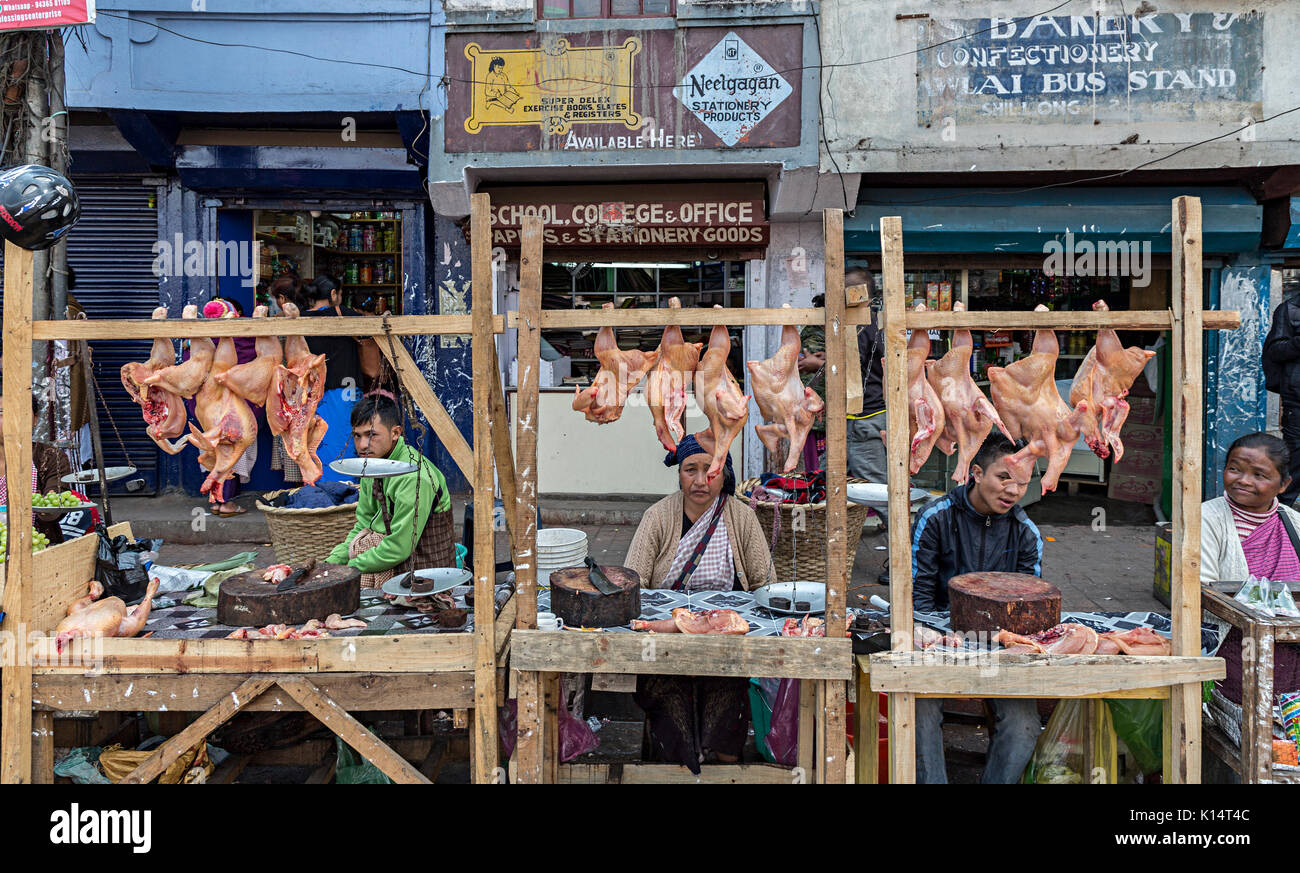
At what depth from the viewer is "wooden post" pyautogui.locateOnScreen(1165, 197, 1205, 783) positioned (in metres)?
2.93

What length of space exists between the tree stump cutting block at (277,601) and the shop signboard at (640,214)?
17.5 ft

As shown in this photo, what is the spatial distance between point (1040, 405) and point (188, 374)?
3.30m

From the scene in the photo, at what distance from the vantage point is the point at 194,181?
8.45 m

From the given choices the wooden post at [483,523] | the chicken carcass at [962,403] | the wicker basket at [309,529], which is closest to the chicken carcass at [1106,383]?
the chicken carcass at [962,403]

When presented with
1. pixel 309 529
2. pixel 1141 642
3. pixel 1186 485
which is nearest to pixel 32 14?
pixel 309 529

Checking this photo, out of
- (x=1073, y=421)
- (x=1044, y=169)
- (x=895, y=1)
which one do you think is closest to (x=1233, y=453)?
(x=1073, y=421)

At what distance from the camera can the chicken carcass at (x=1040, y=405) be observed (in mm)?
3348

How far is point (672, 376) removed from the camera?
3428 millimetres

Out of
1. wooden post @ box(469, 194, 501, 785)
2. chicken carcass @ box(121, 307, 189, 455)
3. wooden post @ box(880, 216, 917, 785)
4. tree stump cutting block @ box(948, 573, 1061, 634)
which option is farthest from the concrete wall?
chicken carcass @ box(121, 307, 189, 455)

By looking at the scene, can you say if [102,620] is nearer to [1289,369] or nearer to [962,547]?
[962,547]

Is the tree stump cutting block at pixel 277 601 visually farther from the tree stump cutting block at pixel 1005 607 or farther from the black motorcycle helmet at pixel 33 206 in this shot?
the tree stump cutting block at pixel 1005 607
